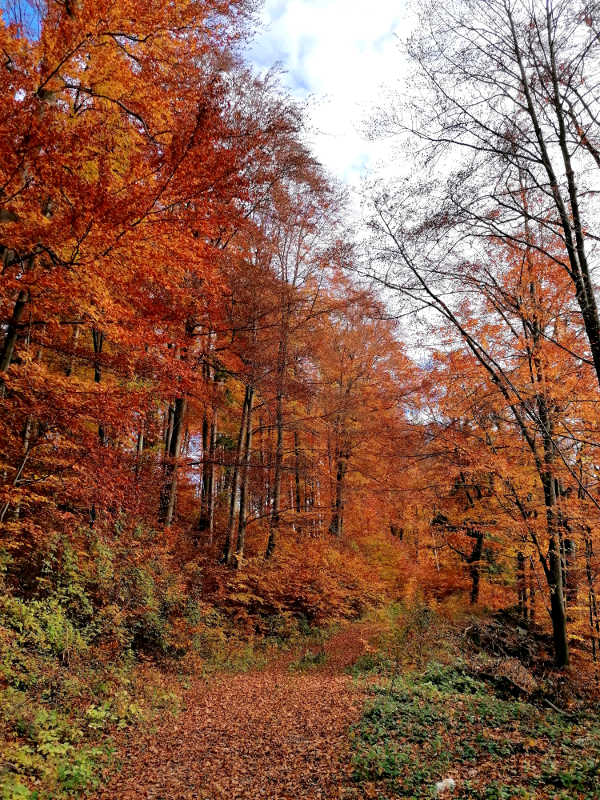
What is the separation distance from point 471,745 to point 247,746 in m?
2.88

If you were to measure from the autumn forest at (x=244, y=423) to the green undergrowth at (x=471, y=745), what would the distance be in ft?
0.14

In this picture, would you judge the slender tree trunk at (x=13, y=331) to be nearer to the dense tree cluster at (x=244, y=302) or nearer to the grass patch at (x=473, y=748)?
the dense tree cluster at (x=244, y=302)

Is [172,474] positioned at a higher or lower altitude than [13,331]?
lower

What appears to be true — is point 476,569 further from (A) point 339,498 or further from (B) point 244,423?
(B) point 244,423

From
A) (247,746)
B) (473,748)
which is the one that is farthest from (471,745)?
(247,746)

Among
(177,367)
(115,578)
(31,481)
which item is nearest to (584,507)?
(177,367)

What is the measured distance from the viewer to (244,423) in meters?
13.3

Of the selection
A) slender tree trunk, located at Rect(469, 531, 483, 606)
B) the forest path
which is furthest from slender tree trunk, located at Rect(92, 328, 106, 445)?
slender tree trunk, located at Rect(469, 531, 483, 606)

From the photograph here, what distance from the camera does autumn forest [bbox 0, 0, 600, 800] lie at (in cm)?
521

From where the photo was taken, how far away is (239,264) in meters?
12.6

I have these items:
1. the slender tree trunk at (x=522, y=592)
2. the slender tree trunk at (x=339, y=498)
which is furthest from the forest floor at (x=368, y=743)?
Answer: the slender tree trunk at (x=339, y=498)

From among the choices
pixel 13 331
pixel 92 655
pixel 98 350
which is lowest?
pixel 92 655

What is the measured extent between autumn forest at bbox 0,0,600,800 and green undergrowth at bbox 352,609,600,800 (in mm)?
42

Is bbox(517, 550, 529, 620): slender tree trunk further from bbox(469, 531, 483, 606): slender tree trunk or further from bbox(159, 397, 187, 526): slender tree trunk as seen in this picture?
bbox(159, 397, 187, 526): slender tree trunk
